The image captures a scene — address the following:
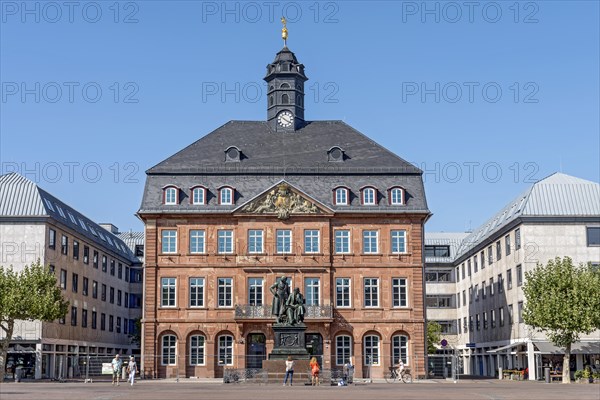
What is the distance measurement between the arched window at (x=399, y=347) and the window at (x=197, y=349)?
1311 cm

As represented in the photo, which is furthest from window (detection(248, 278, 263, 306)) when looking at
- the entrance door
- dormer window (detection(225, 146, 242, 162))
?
dormer window (detection(225, 146, 242, 162))

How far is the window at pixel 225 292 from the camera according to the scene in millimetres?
63125

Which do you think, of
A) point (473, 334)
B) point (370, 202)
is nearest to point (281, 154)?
point (370, 202)

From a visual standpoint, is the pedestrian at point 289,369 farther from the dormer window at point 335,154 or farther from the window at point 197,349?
the dormer window at point 335,154

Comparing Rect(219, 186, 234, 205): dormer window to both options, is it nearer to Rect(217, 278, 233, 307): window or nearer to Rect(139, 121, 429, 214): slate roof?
Rect(139, 121, 429, 214): slate roof

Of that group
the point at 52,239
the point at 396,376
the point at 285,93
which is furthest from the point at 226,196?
the point at 396,376

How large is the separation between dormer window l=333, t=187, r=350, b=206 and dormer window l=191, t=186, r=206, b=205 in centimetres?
920

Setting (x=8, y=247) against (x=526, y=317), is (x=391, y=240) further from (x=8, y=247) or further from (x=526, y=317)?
(x=8, y=247)

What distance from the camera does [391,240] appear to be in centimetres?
6381

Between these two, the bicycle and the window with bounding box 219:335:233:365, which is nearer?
the bicycle

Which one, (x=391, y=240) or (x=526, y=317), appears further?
(x=391, y=240)

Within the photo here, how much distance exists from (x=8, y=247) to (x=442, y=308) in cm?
4863

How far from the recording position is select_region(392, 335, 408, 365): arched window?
62694 millimetres

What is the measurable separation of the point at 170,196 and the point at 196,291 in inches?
272
